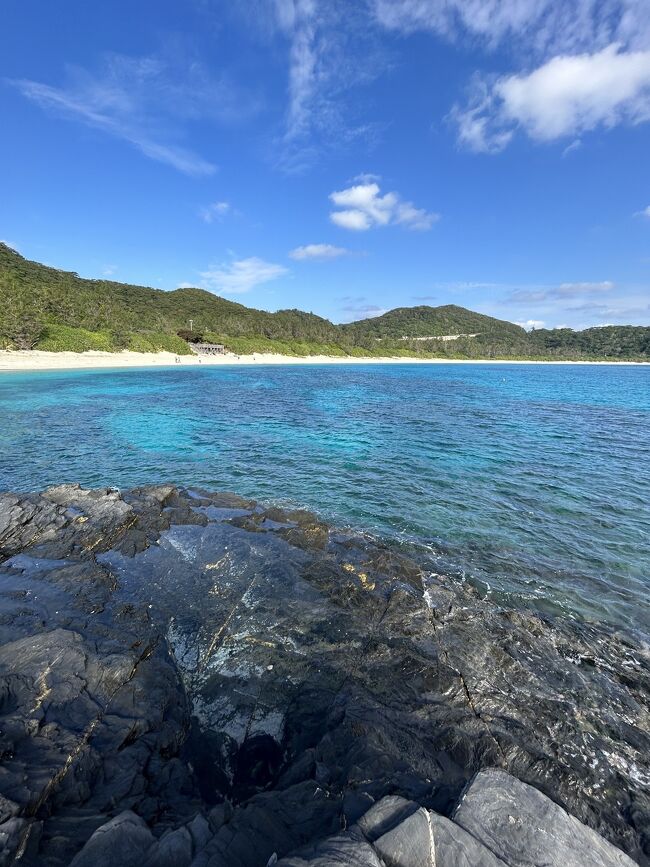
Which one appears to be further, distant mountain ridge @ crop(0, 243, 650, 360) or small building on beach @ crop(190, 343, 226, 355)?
small building on beach @ crop(190, 343, 226, 355)

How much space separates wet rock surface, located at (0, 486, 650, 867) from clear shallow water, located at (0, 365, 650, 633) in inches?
90.2

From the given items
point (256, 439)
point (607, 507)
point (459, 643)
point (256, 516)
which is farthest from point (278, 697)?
point (256, 439)

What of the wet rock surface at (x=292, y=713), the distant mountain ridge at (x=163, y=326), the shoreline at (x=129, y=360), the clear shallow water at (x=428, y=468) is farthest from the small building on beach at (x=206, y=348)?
the wet rock surface at (x=292, y=713)

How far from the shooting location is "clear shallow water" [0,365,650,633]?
10.1 meters

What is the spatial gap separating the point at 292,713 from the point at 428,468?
13510 millimetres

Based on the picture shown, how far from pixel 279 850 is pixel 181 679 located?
10.7 feet

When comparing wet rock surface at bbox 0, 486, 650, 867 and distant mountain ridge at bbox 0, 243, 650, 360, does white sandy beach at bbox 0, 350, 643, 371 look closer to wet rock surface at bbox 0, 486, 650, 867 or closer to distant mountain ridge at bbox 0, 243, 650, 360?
distant mountain ridge at bbox 0, 243, 650, 360

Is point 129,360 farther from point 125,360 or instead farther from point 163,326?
point 163,326

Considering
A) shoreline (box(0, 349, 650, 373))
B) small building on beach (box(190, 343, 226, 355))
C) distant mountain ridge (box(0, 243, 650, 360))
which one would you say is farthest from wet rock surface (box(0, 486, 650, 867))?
small building on beach (box(190, 343, 226, 355))

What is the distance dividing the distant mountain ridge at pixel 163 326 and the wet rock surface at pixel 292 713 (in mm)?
67620

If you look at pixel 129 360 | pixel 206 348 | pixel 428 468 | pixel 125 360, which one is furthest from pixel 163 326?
pixel 428 468

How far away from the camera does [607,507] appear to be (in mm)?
13688

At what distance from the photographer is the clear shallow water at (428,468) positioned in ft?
33.2

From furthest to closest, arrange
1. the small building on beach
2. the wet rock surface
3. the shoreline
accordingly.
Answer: the small building on beach, the shoreline, the wet rock surface
